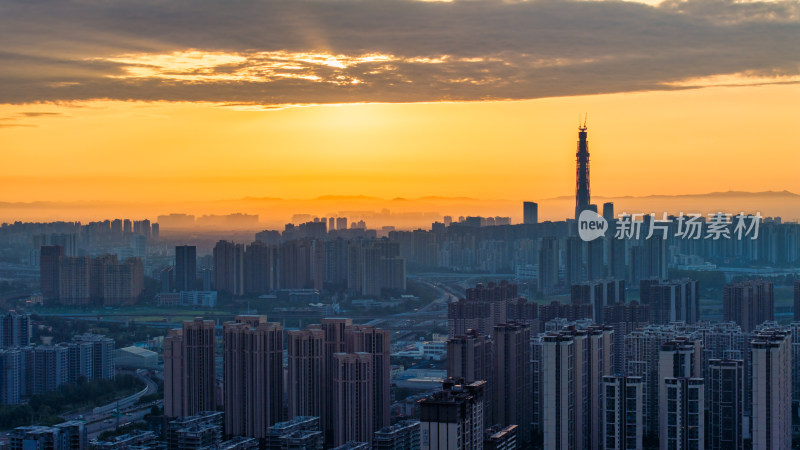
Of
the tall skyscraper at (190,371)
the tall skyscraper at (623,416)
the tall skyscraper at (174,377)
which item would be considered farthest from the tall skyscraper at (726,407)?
the tall skyscraper at (174,377)

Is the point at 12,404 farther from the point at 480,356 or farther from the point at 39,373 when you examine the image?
the point at 480,356

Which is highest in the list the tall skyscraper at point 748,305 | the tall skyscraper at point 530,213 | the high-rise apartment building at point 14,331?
the tall skyscraper at point 530,213

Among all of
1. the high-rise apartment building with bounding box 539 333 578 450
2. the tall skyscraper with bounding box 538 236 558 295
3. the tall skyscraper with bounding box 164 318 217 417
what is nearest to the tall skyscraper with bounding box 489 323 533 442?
the high-rise apartment building with bounding box 539 333 578 450

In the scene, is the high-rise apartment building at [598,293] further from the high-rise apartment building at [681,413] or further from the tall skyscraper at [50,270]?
the tall skyscraper at [50,270]

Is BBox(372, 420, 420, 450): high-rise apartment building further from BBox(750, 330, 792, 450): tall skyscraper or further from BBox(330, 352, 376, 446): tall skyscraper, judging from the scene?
BBox(750, 330, 792, 450): tall skyscraper

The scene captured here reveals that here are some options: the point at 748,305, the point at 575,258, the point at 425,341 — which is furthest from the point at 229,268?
the point at 748,305
